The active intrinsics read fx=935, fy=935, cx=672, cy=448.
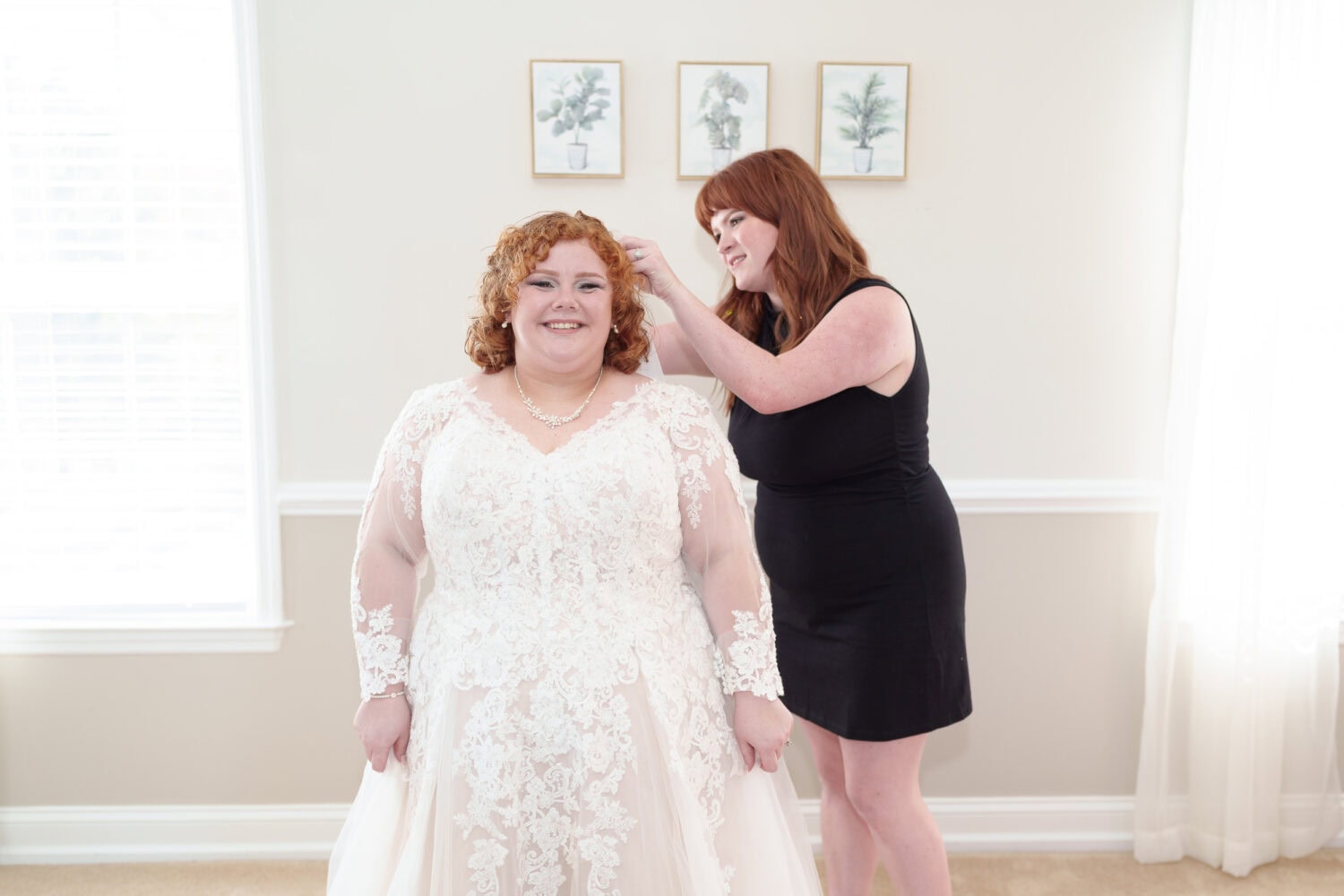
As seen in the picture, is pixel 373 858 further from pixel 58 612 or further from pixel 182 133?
pixel 182 133

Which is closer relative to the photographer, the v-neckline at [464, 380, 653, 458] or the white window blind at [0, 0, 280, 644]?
the v-neckline at [464, 380, 653, 458]

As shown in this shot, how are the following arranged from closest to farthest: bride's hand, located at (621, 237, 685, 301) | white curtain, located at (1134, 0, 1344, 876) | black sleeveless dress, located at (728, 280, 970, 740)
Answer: bride's hand, located at (621, 237, 685, 301), black sleeveless dress, located at (728, 280, 970, 740), white curtain, located at (1134, 0, 1344, 876)

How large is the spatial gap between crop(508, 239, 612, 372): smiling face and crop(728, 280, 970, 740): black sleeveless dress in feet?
1.59

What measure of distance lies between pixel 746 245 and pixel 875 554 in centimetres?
66

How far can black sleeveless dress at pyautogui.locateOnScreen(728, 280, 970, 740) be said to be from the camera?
70.3 inches

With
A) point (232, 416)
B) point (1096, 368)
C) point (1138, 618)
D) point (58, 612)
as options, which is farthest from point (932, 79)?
point (58, 612)

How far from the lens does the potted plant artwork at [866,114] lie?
2.35 metres

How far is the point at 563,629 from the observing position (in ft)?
4.76

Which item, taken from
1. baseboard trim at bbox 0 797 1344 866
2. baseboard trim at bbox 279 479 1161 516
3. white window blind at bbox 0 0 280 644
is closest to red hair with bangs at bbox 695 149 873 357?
baseboard trim at bbox 279 479 1161 516

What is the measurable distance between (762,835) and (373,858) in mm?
632

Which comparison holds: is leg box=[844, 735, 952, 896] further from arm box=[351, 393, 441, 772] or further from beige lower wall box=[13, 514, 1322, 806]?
arm box=[351, 393, 441, 772]

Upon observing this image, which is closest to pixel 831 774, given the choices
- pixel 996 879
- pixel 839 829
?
pixel 839 829

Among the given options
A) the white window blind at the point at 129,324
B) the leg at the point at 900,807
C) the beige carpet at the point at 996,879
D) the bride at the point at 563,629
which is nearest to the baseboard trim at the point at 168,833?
the beige carpet at the point at 996,879

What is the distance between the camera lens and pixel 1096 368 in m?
2.47
